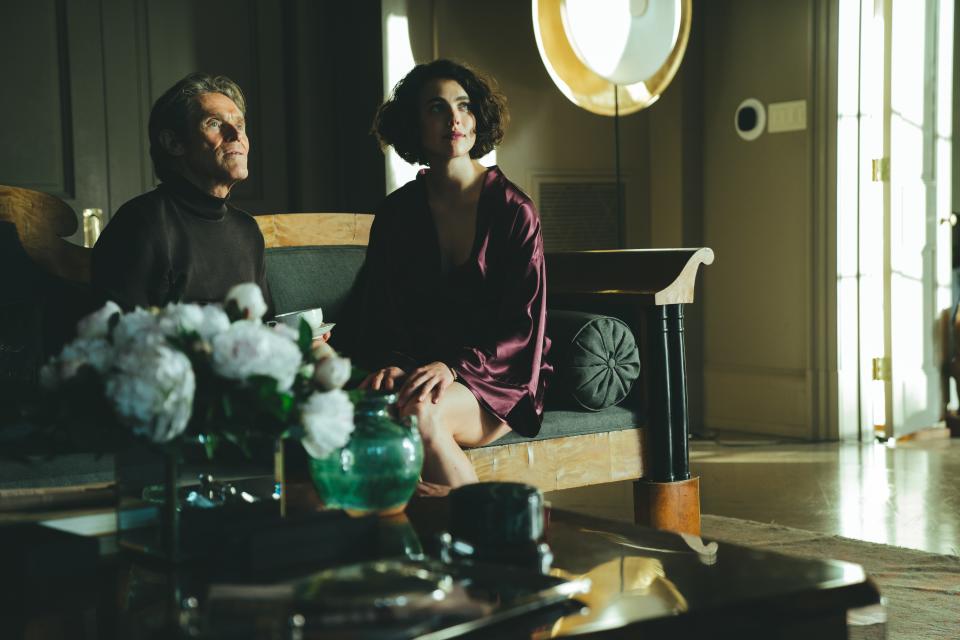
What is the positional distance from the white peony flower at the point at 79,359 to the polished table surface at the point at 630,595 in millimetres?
224

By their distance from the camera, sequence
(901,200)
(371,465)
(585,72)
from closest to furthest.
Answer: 1. (371,465)
2. (585,72)
3. (901,200)

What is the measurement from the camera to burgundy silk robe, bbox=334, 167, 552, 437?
2326 mm

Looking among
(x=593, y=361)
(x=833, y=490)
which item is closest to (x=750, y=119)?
(x=833, y=490)

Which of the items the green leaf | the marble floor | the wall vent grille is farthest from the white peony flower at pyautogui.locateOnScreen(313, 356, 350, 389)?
the wall vent grille

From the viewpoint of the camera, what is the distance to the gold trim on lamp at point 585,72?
3.70 meters

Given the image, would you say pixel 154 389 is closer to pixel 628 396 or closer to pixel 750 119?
pixel 628 396

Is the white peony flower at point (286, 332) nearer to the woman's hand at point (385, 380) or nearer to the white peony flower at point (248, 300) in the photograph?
the white peony flower at point (248, 300)

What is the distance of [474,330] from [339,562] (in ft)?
4.01

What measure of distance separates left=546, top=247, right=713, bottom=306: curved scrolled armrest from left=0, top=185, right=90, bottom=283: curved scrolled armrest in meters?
1.06

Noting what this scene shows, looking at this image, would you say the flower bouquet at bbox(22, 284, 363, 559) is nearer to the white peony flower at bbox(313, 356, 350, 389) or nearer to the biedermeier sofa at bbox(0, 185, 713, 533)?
the white peony flower at bbox(313, 356, 350, 389)

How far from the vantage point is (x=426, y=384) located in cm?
217

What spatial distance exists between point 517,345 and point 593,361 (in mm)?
171

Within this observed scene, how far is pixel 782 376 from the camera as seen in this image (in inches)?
172

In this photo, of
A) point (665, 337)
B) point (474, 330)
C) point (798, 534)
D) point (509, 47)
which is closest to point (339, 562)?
point (474, 330)
